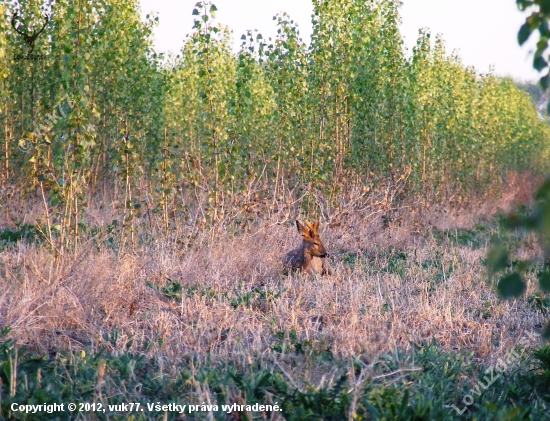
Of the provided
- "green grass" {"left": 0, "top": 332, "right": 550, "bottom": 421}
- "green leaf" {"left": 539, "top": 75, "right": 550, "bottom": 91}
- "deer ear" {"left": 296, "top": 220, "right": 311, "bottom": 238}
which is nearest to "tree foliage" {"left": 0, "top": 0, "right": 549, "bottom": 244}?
"deer ear" {"left": 296, "top": 220, "right": 311, "bottom": 238}

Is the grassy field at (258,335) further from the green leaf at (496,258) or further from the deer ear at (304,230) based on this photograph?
the deer ear at (304,230)

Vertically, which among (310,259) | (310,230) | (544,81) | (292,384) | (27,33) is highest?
(27,33)

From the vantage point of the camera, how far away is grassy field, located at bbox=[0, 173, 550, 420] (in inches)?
158

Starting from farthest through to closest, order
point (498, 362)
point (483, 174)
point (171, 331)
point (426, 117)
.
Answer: point (483, 174) < point (426, 117) < point (171, 331) < point (498, 362)

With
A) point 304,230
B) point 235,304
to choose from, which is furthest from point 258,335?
point 304,230

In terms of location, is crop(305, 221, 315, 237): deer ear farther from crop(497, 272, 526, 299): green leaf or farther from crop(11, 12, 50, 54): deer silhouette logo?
crop(497, 272, 526, 299): green leaf

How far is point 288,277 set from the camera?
302 inches

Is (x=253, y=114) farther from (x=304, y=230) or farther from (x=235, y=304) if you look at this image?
(x=235, y=304)

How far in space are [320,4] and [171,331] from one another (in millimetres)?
7896

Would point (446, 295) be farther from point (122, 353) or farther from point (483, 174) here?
point (483, 174)

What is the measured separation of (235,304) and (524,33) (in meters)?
3.97

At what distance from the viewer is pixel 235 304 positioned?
6168 millimetres

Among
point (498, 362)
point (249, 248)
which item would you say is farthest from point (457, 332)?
point (249, 248)

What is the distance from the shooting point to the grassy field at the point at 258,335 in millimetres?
4012
